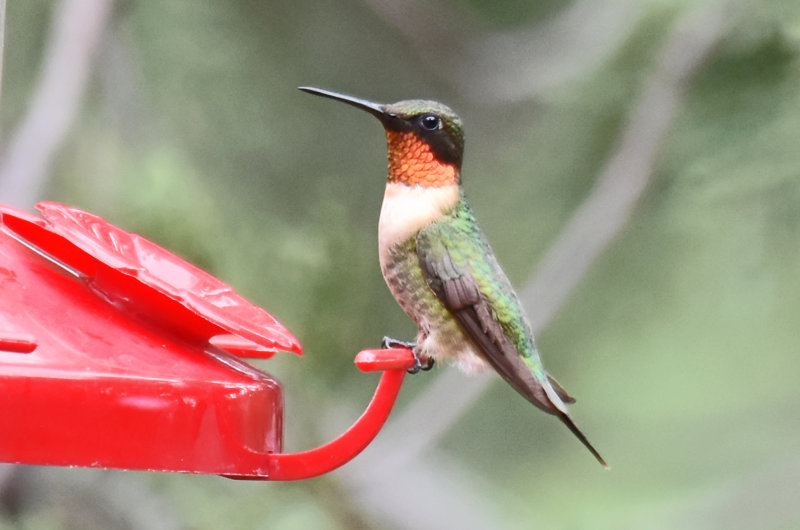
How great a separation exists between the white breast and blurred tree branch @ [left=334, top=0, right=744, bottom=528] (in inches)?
58.9

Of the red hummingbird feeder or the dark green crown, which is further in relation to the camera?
the dark green crown

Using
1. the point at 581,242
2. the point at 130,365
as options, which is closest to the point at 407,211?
the point at 130,365

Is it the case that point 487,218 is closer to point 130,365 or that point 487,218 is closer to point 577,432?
point 577,432

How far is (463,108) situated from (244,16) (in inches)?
30.4

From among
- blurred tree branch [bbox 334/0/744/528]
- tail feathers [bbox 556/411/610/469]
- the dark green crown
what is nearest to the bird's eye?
the dark green crown

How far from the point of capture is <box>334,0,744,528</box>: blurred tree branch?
3.49 metres

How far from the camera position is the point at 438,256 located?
2076 millimetres

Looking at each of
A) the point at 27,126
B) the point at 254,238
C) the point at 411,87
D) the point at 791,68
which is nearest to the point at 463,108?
the point at 411,87

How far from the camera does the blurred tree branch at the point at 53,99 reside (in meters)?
3.28

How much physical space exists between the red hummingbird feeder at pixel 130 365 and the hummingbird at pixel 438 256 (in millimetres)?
523

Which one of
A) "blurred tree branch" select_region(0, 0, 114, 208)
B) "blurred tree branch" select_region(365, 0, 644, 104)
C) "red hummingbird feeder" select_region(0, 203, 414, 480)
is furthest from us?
"blurred tree branch" select_region(365, 0, 644, 104)

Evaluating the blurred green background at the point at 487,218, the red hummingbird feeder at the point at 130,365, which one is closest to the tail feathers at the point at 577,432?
the red hummingbird feeder at the point at 130,365

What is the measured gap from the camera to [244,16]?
12.1ft

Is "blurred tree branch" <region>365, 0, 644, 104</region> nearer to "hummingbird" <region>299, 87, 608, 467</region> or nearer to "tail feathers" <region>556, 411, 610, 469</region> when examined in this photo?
"hummingbird" <region>299, 87, 608, 467</region>
